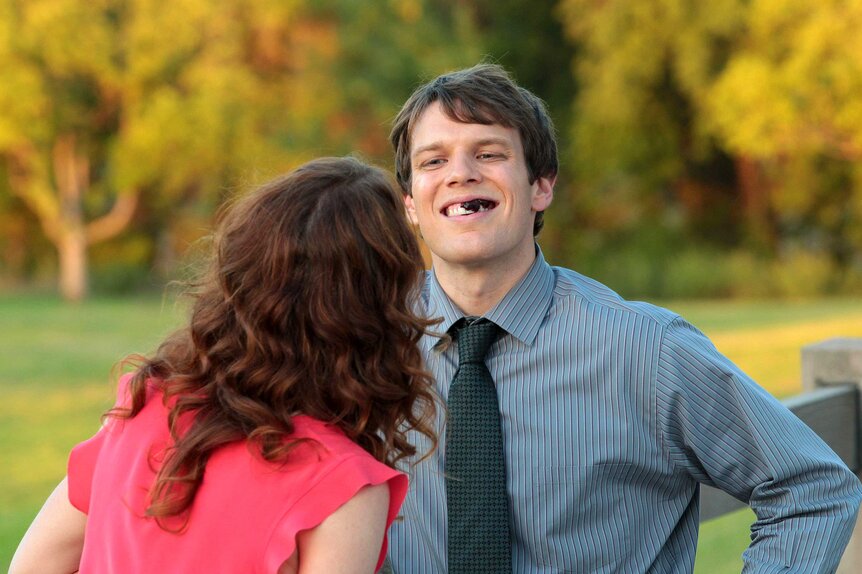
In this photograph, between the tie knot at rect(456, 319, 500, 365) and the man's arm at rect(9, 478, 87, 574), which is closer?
the man's arm at rect(9, 478, 87, 574)

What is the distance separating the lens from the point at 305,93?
3120cm

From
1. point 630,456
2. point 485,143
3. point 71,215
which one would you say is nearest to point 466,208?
point 485,143

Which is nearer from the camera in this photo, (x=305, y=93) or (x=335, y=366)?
(x=335, y=366)

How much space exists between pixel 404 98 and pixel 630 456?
2692cm

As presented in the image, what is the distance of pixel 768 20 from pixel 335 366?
24473 millimetres

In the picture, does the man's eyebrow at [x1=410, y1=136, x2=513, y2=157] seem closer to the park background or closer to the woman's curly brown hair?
the woman's curly brown hair

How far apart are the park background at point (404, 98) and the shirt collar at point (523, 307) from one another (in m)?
15.6

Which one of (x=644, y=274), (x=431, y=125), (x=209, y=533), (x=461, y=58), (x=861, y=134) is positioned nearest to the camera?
(x=209, y=533)

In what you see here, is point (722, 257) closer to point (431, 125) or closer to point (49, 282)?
point (49, 282)

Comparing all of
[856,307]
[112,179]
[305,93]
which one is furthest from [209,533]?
[112,179]

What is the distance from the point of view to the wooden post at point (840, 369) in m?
2.81

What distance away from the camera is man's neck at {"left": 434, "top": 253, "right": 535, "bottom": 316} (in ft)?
7.86

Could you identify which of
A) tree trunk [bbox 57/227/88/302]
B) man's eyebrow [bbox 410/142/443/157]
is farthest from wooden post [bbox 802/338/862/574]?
tree trunk [bbox 57/227/88/302]

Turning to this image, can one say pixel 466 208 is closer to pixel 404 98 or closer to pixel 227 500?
pixel 227 500
